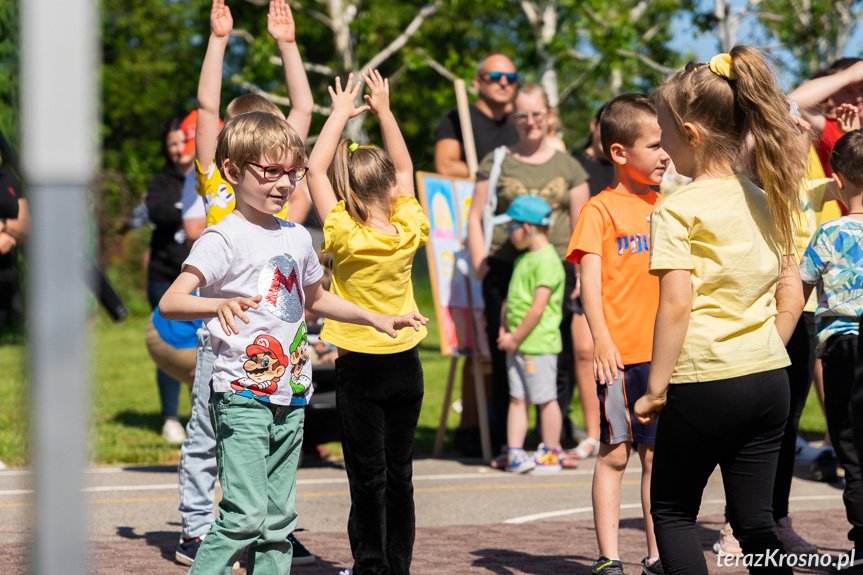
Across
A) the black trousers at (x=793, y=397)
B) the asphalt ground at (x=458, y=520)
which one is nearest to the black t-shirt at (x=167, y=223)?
the asphalt ground at (x=458, y=520)

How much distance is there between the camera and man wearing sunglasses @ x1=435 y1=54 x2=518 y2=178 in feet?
25.8

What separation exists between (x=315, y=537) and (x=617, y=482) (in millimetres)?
1652

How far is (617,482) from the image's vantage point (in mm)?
4324

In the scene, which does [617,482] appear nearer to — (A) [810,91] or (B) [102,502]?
(A) [810,91]

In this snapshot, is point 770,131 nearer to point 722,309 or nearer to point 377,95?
point 722,309

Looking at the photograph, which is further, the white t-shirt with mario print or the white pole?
the white t-shirt with mario print

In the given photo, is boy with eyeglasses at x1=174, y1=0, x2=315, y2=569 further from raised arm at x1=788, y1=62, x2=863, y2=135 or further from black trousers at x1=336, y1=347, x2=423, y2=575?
raised arm at x1=788, y1=62, x2=863, y2=135

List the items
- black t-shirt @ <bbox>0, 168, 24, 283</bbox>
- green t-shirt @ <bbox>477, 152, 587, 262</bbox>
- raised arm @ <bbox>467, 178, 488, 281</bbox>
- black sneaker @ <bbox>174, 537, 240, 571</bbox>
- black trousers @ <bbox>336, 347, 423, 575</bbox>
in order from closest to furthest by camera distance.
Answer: black t-shirt @ <bbox>0, 168, 24, 283</bbox> < black trousers @ <bbox>336, 347, 423, 575</bbox> < black sneaker @ <bbox>174, 537, 240, 571</bbox> < green t-shirt @ <bbox>477, 152, 587, 262</bbox> < raised arm @ <bbox>467, 178, 488, 281</bbox>

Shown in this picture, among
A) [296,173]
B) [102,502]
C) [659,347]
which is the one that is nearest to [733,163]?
[659,347]

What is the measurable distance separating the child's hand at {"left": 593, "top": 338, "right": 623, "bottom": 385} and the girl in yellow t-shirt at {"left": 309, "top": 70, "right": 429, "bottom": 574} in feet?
2.24

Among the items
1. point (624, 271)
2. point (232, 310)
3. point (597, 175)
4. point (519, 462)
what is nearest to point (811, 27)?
point (597, 175)

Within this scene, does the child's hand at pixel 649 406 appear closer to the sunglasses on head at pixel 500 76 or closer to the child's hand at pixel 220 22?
the child's hand at pixel 220 22

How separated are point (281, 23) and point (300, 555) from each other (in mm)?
2277

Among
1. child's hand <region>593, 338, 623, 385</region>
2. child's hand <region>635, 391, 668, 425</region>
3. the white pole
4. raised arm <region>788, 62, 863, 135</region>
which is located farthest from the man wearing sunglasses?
the white pole
